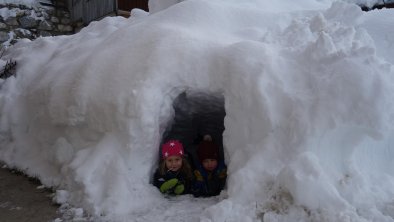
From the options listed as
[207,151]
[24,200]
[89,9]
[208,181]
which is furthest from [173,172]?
[89,9]

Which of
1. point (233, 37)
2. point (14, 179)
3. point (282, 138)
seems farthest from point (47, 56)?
point (282, 138)

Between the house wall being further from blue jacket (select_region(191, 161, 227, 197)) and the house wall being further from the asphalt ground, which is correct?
blue jacket (select_region(191, 161, 227, 197))

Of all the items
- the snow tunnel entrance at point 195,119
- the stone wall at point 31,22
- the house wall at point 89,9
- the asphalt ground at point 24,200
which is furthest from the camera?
the stone wall at point 31,22

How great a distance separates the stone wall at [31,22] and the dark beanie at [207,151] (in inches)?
342

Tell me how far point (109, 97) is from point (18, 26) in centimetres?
895

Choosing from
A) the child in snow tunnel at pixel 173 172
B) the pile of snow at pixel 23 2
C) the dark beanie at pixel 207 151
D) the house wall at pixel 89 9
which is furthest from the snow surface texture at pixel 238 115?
the pile of snow at pixel 23 2

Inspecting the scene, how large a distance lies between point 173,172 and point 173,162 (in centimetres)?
11

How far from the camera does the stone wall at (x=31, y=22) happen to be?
1124 centimetres

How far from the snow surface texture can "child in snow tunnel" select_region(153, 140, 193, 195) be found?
118 mm

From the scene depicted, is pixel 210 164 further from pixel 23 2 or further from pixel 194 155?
pixel 23 2

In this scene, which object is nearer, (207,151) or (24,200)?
(24,200)

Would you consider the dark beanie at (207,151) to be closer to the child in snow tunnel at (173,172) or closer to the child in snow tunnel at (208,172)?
the child in snow tunnel at (208,172)

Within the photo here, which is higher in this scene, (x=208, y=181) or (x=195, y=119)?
(x=195, y=119)

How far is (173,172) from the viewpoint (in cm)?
395
